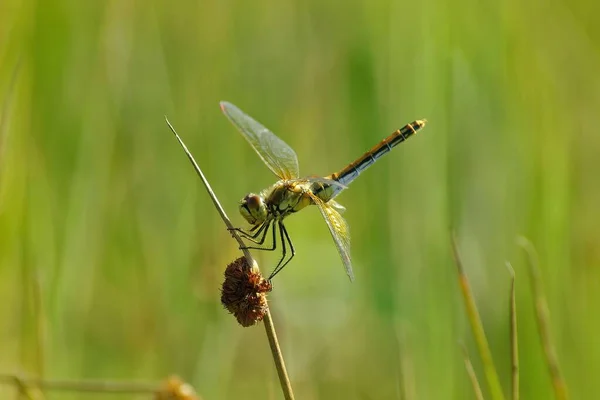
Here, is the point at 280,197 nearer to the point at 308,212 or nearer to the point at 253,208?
the point at 253,208

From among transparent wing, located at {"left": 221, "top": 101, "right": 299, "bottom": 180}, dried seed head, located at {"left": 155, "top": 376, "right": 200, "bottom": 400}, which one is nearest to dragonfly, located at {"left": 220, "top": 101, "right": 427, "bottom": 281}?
transparent wing, located at {"left": 221, "top": 101, "right": 299, "bottom": 180}

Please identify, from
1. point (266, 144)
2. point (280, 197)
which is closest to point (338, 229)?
point (280, 197)

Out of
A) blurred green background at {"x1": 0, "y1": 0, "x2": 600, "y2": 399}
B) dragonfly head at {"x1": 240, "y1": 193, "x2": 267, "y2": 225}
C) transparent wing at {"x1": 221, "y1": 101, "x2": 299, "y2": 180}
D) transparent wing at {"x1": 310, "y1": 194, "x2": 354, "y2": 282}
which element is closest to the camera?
transparent wing at {"x1": 310, "y1": 194, "x2": 354, "y2": 282}

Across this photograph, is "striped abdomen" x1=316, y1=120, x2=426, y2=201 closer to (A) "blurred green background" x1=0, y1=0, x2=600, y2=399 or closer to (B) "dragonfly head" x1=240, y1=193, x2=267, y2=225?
(A) "blurred green background" x1=0, y1=0, x2=600, y2=399

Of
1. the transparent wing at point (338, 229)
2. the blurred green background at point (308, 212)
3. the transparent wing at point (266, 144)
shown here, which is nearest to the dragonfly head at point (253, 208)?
the transparent wing at point (338, 229)

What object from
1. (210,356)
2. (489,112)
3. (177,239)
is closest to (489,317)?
(489,112)

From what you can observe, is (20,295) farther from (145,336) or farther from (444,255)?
(444,255)

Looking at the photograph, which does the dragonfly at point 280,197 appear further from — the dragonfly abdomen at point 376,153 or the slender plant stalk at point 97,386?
the slender plant stalk at point 97,386
